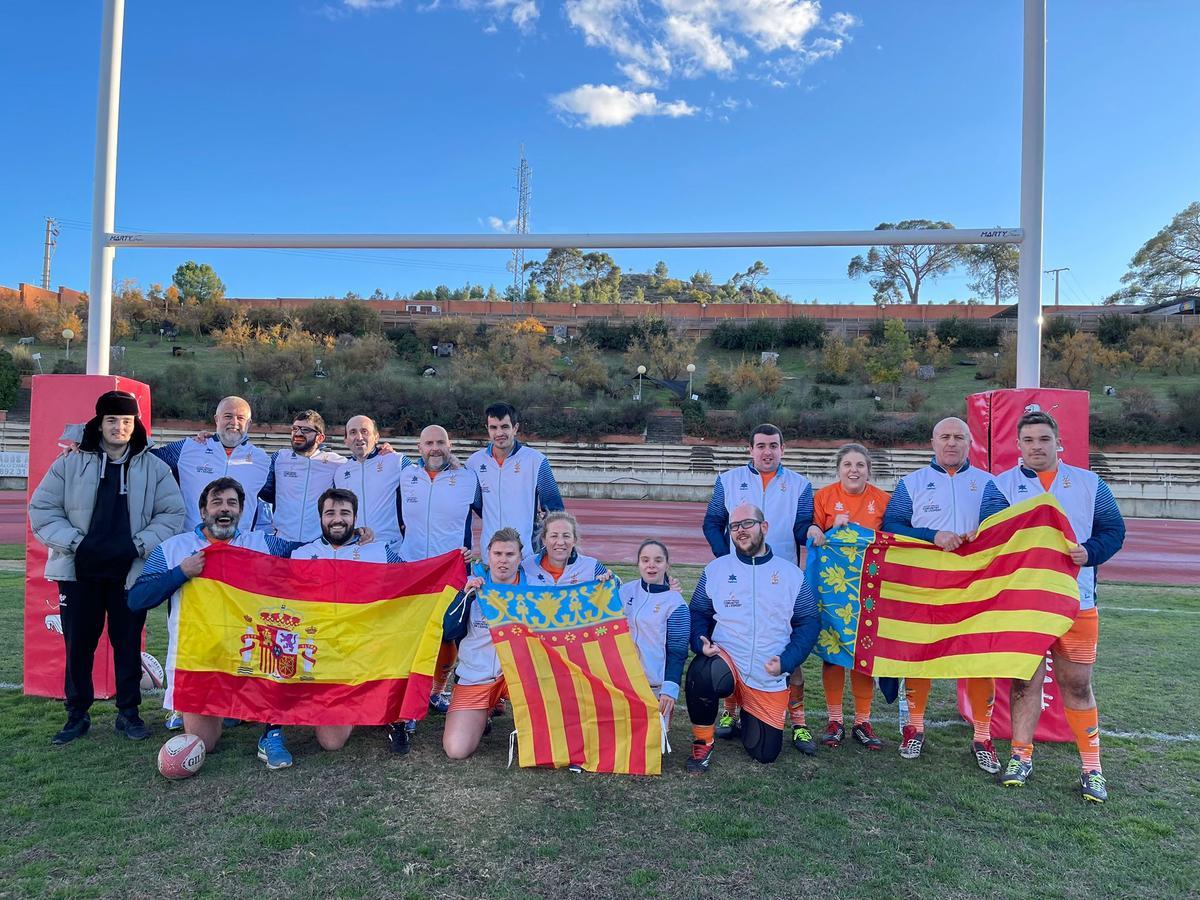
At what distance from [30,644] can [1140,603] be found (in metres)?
12.1

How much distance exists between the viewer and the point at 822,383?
39.9m

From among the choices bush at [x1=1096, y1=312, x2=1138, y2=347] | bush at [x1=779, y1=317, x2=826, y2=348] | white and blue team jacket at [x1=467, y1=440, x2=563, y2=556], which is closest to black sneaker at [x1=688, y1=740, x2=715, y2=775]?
white and blue team jacket at [x1=467, y1=440, x2=563, y2=556]

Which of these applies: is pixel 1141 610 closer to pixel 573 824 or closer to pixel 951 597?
pixel 951 597

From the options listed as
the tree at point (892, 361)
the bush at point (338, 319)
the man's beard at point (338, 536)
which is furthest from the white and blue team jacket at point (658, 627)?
the bush at point (338, 319)

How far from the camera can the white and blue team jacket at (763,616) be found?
4289 millimetres

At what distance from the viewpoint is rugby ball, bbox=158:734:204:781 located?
381cm

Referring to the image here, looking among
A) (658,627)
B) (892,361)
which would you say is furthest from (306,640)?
(892,361)

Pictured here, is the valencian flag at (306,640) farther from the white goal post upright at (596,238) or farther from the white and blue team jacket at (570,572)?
the white goal post upright at (596,238)

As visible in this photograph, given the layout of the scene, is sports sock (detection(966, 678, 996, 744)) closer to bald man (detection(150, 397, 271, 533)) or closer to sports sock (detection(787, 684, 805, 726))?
sports sock (detection(787, 684, 805, 726))

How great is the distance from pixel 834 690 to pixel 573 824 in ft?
6.73

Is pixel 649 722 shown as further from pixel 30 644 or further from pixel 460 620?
pixel 30 644

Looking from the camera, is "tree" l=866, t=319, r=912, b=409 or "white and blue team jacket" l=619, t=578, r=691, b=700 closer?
"white and blue team jacket" l=619, t=578, r=691, b=700

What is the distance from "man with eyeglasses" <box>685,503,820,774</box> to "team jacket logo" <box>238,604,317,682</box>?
7.35 feet

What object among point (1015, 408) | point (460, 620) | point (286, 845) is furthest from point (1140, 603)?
point (286, 845)
